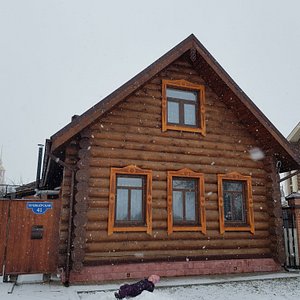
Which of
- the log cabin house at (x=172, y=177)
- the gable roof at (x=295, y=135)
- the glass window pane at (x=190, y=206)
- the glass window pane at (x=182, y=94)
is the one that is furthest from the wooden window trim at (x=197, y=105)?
the gable roof at (x=295, y=135)

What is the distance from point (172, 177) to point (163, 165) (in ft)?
1.61

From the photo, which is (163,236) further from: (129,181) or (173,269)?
(129,181)

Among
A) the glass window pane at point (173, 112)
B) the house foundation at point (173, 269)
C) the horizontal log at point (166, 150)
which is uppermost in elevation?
the glass window pane at point (173, 112)

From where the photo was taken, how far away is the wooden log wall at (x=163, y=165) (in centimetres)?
957

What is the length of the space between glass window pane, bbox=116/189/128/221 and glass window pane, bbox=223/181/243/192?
3622 mm

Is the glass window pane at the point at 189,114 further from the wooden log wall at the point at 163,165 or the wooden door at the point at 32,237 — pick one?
the wooden door at the point at 32,237

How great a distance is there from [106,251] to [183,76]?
20.9 ft

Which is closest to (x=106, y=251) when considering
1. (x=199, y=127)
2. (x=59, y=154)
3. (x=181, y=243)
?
(x=181, y=243)

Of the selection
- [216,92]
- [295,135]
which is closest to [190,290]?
[216,92]

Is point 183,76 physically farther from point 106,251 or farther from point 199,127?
point 106,251

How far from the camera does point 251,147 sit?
1202 centimetres

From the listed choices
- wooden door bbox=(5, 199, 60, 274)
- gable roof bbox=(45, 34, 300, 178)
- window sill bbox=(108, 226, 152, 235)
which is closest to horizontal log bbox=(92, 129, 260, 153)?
gable roof bbox=(45, 34, 300, 178)

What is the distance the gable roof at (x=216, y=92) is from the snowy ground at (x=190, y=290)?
365cm

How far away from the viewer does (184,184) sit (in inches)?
429
